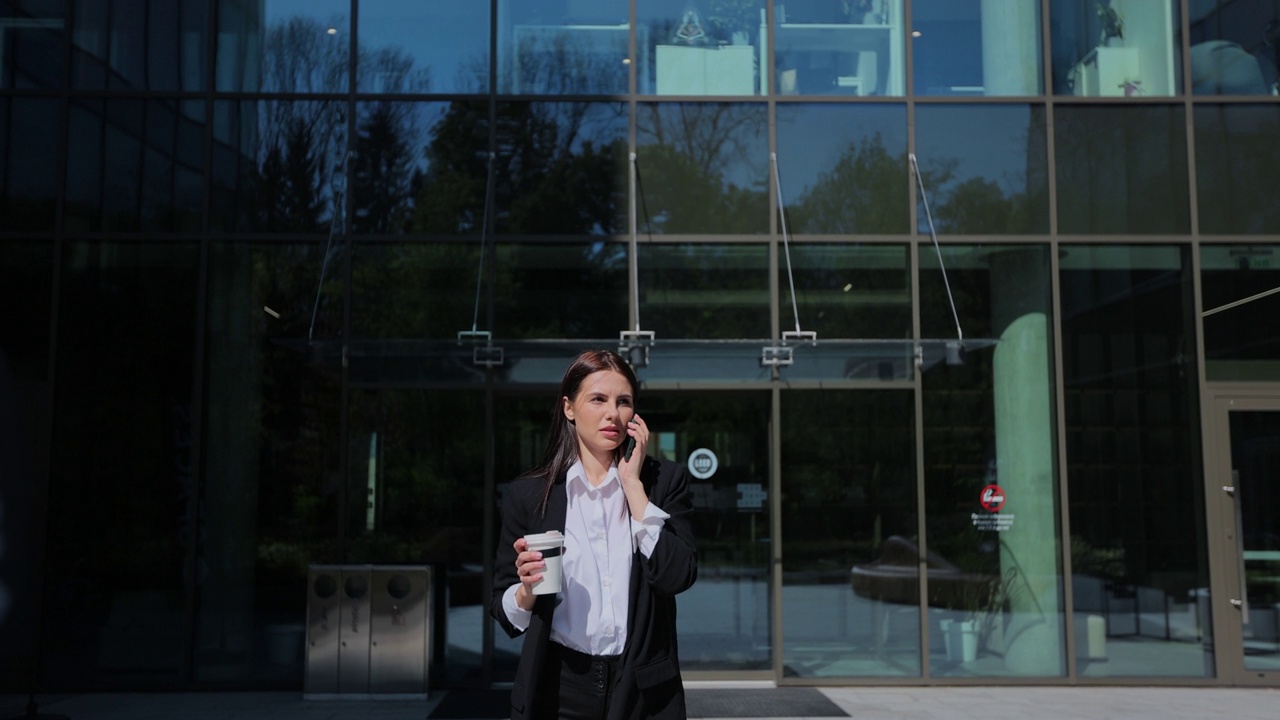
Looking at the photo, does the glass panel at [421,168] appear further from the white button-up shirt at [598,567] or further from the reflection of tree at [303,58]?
the white button-up shirt at [598,567]

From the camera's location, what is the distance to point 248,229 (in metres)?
10.6

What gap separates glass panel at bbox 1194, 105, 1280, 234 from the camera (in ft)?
35.3

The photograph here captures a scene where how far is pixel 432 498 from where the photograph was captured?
33.9ft

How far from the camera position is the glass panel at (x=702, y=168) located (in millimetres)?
10695

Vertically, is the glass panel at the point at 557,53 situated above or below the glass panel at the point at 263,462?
above

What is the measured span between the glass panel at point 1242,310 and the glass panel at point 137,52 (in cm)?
909

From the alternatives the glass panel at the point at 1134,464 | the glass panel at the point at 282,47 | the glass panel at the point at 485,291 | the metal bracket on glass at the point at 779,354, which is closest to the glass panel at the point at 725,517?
the metal bracket on glass at the point at 779,354

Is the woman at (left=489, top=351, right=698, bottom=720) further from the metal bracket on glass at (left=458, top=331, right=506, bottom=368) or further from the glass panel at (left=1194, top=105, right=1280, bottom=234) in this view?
the glass panel at (left=1194, top=105, right=1280, bottom=234)

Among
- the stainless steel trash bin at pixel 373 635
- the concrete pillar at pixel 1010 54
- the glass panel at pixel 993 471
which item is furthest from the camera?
the concrete pillar at pixel 1010 54

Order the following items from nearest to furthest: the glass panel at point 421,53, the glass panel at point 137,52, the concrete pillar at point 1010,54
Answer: the glass panel at point 137,52, the glass panel at point 421,53, the concrete pillar at point 1010,54

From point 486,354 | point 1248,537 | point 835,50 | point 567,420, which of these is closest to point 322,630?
point 486,354

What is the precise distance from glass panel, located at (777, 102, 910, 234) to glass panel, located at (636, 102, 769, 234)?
23 cm

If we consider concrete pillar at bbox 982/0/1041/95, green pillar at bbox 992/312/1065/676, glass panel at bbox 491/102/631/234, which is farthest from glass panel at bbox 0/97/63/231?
green pillar at bbox 992/312/1065/676

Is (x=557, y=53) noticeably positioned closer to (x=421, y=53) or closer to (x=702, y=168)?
(x=421, y=53)
